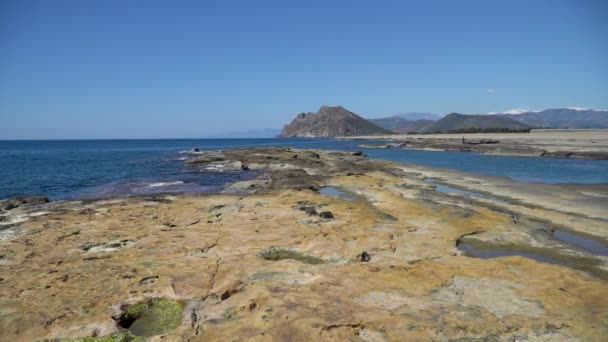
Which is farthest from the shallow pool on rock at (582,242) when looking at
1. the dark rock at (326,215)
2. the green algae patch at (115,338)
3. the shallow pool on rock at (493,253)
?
the green algae patch at (115,338)

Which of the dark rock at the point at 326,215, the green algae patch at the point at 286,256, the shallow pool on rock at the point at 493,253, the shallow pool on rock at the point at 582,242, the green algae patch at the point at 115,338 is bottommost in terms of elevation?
the shallow pool on rock at the point at 582,242

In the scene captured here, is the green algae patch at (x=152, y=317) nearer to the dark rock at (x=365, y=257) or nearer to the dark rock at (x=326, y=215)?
the dark rock at (x=365, y=257)

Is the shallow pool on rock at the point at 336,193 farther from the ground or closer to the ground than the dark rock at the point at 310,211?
closer to the ground

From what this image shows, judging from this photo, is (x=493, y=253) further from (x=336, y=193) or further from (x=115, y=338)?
(x=336, y=193)

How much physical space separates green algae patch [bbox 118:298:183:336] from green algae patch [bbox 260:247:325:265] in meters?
4.02

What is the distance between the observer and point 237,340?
23.7ft

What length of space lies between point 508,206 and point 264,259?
56.4 feet

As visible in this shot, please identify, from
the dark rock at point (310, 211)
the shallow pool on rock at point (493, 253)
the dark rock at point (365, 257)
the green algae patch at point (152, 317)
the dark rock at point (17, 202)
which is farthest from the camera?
the dark rock at point (17, 202)

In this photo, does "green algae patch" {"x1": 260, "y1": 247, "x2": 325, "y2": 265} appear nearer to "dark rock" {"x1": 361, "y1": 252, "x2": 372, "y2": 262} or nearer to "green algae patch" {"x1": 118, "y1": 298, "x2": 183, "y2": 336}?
"dark rock" {"x1": 361, "y1": 252, "x2": 372, "y2": 262}

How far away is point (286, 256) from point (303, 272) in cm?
222

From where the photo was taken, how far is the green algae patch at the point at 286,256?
40.9 feet

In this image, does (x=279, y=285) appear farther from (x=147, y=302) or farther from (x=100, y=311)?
(x=100, y=311)

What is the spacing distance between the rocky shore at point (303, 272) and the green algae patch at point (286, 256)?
0.23ft

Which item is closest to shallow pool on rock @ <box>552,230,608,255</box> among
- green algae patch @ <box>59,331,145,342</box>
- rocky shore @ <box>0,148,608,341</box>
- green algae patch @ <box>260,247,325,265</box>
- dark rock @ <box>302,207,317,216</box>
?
rocky shore @ <box>0,148,608,341</box>
